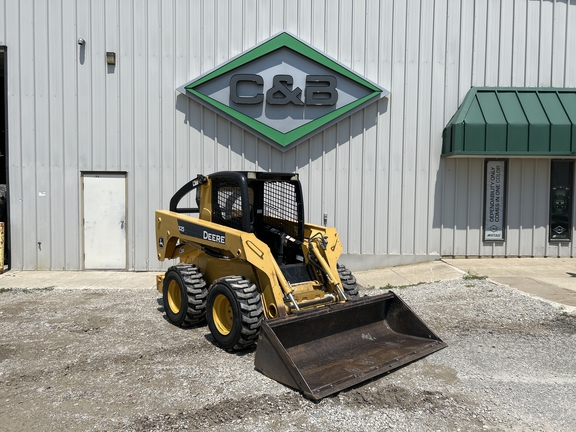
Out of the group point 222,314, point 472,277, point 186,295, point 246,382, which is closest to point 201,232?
point 186,295

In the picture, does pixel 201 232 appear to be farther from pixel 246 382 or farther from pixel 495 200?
pixel 495 200

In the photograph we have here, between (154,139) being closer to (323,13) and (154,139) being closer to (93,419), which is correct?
(323,13)

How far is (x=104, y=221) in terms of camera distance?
34.6ft

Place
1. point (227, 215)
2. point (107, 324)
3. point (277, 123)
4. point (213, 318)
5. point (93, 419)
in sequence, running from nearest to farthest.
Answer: point (93, 419) < point (213, 318) < point (227, 215) < point (107, 324) < point (277, 123)

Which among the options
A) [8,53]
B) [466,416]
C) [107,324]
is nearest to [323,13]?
[8,53]

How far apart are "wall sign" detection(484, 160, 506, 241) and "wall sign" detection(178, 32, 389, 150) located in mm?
3273

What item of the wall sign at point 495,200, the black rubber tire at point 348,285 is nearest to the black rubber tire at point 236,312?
the black rubber tire at point 348,285

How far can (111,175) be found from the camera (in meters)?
10.5

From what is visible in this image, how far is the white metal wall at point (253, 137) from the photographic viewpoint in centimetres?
1034

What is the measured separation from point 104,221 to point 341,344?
7.61 meters

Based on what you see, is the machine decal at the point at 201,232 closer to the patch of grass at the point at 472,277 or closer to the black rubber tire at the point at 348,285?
the black rubber tire at the point at 348,285

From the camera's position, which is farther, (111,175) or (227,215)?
(111,175)

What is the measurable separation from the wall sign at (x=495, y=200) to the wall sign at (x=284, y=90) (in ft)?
10.7

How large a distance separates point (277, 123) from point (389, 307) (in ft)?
19.6
